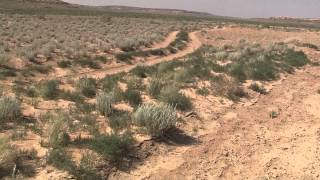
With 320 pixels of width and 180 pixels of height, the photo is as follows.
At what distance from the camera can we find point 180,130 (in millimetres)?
9266

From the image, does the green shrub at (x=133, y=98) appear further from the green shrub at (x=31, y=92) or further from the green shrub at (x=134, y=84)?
the green shrub at (x=31, y=92)

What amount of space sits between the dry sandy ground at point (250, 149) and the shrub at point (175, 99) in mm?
865

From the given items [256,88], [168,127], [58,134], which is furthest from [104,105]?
[256,88]

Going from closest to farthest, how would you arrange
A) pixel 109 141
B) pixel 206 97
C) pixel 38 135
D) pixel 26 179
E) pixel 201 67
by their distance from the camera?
pixel 26 179 → pixel 109 141 → pixel 38 135 → pixel 206 97 → pixel 201 67

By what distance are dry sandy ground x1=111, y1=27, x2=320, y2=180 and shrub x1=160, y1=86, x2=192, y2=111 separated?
86cm

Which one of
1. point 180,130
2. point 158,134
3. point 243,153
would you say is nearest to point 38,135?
point 158,134

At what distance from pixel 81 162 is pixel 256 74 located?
10.3 meters

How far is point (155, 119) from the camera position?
859 centimetres

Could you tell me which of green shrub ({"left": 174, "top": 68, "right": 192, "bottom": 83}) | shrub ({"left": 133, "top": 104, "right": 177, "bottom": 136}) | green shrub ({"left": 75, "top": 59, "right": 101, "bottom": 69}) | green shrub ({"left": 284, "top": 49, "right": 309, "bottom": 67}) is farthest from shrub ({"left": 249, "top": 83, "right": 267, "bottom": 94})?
green shrub ({"left": 75, "top": 59, "right": 101, "bottom": 69})

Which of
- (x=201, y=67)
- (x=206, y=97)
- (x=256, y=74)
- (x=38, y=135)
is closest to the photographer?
(x=38, y=135)

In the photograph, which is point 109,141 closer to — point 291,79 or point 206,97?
point 206,97

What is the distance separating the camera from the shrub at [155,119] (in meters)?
8.52

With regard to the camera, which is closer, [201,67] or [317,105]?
[317,105]

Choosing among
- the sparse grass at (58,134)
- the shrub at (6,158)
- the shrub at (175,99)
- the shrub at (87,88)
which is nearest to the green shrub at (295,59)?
the shrub at (175,99)
